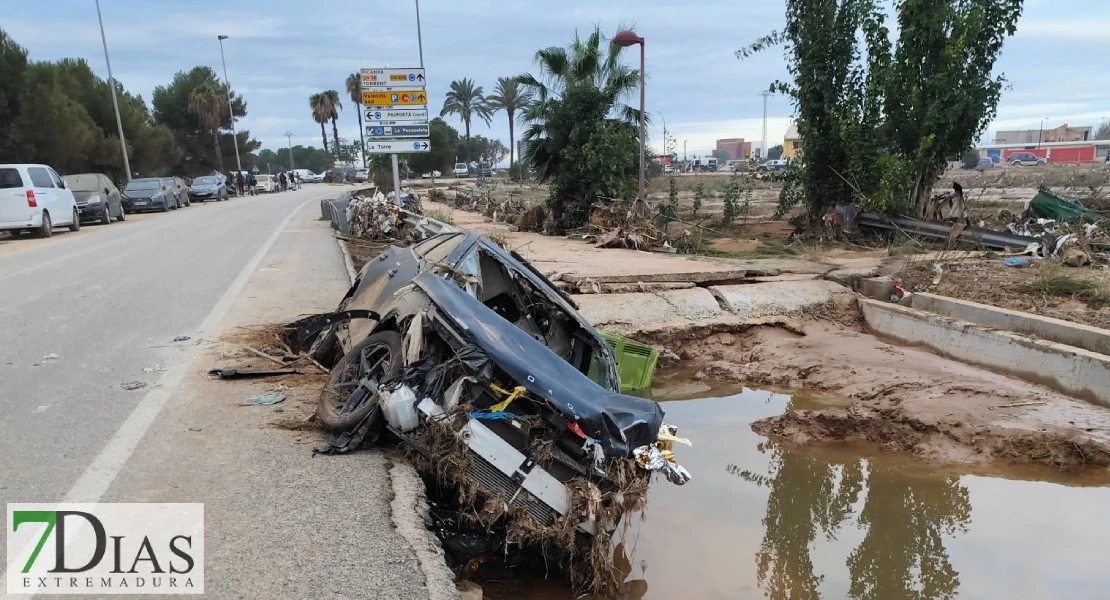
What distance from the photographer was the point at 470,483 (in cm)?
357

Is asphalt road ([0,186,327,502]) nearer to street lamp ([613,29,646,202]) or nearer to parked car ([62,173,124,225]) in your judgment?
parked car ([62,173,124,225])

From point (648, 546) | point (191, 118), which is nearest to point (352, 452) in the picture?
point (648, 546)

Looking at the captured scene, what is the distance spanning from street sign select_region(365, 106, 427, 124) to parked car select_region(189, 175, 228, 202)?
27159 millimetres

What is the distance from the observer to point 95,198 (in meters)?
20.9

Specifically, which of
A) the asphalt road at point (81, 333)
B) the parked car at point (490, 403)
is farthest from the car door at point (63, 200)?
the parked car at point (490, 403)

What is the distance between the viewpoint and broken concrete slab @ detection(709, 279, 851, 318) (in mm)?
9508

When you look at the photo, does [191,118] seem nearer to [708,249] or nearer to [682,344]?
[708,249]

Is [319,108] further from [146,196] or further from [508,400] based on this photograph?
[508,400]

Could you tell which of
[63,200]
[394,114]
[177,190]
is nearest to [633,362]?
[394,114]

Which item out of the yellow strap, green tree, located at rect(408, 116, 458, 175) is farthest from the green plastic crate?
green tree, located at rect(408, 116, 458, 175)

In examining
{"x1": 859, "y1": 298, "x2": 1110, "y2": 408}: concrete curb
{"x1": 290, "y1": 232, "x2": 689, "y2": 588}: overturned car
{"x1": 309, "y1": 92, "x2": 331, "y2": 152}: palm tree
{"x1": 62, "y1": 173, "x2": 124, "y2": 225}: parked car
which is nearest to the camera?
{"x1": 290, "y1": 232, "x2": 689, "y2": 588}: overturned car

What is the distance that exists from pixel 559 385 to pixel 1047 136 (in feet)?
452

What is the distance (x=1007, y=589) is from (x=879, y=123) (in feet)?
41.0

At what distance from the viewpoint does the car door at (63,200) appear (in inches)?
707
